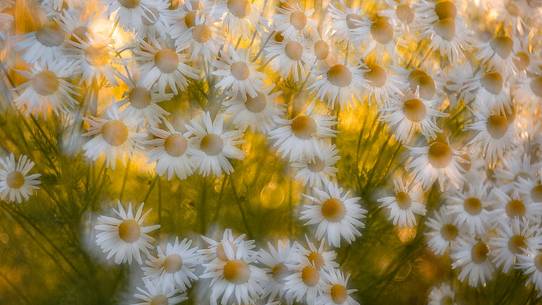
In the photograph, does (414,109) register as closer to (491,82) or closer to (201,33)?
(491,82)

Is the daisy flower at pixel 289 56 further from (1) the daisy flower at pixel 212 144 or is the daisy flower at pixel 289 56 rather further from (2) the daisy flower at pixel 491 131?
(2) the daisy flower at pixel 491 131

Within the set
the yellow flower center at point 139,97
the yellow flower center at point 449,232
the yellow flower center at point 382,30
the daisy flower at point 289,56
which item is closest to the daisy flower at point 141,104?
the yellow flower center at point 139,97

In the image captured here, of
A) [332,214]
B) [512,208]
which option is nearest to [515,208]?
[512,208]

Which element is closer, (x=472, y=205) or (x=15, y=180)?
(x=15, y=180)

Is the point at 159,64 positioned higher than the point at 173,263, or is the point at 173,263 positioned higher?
the point at 159,64

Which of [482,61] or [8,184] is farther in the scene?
[482,61]

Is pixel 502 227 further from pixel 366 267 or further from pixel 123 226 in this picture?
pixel 123 226

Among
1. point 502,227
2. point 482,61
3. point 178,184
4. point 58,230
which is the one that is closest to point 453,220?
point 502,227
